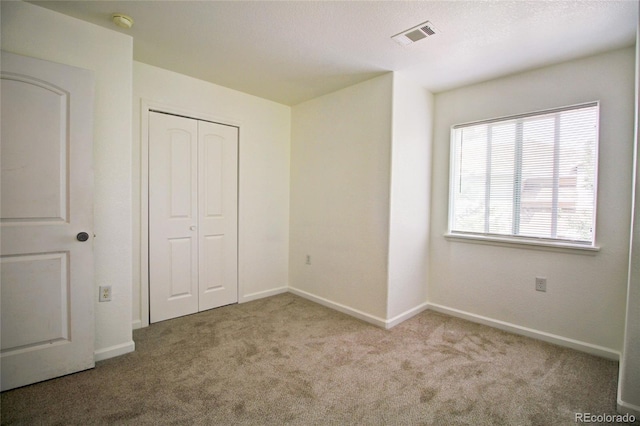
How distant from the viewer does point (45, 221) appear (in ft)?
6.45

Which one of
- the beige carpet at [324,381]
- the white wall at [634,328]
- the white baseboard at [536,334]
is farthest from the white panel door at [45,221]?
the white wall at [634,328]

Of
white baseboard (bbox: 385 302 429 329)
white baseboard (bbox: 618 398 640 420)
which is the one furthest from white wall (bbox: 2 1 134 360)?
white baseboard (bbox: 618 398 640 420)

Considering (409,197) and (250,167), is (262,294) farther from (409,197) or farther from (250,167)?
(409,197)

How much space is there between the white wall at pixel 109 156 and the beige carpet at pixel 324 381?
0.35 metres

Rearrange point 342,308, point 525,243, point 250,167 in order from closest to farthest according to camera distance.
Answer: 1. point 525,243
2. point 342,308
3. point 250,167

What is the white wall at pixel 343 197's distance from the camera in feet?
9.78

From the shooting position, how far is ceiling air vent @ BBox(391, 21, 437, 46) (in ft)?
6.96

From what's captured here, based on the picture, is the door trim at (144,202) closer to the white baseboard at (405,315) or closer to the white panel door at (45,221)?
the white panel door at (45,221)

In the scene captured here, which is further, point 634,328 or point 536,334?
point 536,334

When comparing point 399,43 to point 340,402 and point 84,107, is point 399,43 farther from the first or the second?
point 340,402

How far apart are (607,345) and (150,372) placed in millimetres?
3503

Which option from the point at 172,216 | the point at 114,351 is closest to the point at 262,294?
the point at 172,216

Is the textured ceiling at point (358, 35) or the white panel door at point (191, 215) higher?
the textured ceiling at point (358, 35)

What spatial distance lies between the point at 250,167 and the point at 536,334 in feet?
11.1
